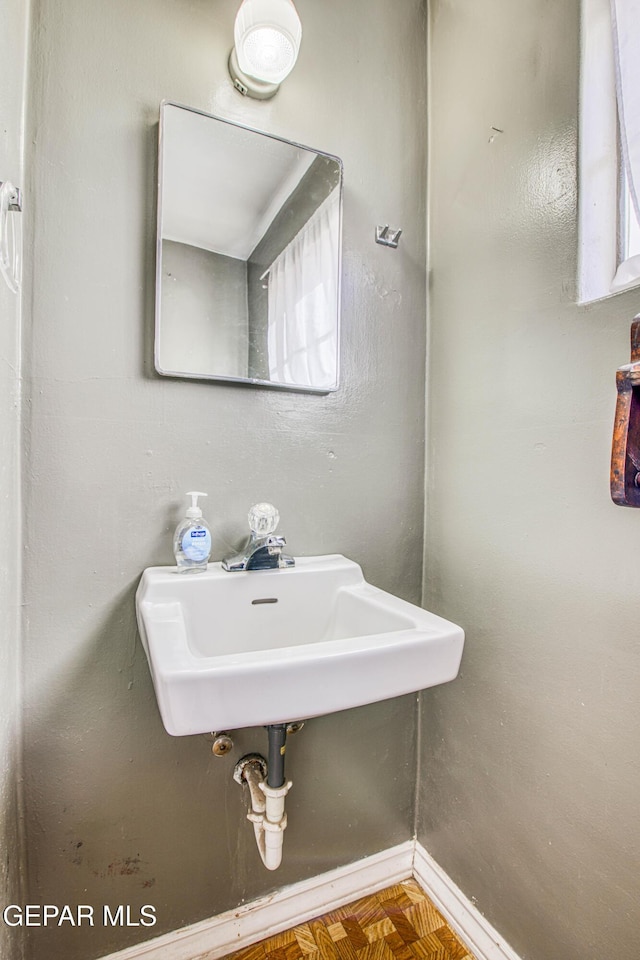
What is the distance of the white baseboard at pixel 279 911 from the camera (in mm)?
951

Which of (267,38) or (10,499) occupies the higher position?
(267,38)

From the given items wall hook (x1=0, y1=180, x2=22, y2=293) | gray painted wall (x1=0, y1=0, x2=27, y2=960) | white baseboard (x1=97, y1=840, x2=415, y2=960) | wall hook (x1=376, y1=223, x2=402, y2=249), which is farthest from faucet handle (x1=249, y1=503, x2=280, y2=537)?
white baseboard (x1=97, y1=840, x2=415, y2=960)

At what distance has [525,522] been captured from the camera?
913 millimetres

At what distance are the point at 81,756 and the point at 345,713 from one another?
56cm

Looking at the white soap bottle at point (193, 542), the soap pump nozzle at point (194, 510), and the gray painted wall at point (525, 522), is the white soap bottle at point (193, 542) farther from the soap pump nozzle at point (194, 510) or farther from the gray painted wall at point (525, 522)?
the gray painted wall at point (525, 522)

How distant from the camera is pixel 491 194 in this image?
3.30 feet

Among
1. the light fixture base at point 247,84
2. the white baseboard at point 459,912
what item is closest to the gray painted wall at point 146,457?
the light fixture base at point 247,84

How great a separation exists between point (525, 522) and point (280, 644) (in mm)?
552

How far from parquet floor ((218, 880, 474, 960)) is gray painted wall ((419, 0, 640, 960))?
12 cm

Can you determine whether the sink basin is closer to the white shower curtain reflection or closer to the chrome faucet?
the chrome faucet

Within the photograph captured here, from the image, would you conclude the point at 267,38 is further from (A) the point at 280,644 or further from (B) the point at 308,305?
(A) the point at 280,644

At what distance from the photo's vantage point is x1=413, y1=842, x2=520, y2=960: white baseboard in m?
0.94

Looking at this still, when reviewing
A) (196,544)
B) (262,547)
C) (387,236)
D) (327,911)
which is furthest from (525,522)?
(327,911)

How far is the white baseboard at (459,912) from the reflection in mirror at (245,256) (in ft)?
3.85
